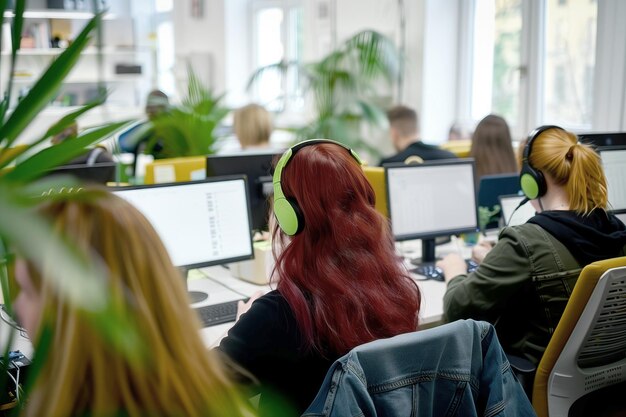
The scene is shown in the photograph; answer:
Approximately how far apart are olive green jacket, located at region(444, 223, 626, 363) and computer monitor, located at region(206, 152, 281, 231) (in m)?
1.06

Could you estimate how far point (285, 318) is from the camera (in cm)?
140

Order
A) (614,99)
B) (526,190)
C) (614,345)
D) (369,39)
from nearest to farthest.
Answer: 1. (614,345)
2. (526,190)
3. (614,99)
4. (369,39)

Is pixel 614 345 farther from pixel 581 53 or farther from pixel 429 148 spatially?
pixel 581 53

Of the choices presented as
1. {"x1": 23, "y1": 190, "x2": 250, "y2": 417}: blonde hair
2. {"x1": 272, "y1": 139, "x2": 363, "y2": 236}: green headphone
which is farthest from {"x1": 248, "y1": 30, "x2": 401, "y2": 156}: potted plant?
{"x1": 23, "y1": 190, "x2": 250, "y2": 417}: blonde hair

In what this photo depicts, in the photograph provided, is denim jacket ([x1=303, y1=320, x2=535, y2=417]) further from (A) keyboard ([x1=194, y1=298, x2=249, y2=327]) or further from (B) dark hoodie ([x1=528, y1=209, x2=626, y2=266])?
(A) keyboard ([x1=194, y1=298, x2=249, y2=327])

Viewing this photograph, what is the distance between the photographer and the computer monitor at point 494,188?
2.95 meters

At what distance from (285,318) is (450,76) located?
4.47m

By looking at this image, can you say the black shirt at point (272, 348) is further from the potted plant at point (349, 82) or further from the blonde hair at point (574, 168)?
the potted plant at point (349, 82)

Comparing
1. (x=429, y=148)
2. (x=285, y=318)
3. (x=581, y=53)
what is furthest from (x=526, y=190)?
(x=581, y=53)

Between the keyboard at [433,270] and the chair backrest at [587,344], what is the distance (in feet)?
2.21

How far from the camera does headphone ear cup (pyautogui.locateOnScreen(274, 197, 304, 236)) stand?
1.49 meters

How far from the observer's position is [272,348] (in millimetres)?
1398

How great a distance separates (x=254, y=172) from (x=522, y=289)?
129cm

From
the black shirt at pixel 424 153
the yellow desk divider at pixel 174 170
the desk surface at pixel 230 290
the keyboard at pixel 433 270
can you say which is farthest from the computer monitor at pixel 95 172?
the black shirt at pixel 424 153
